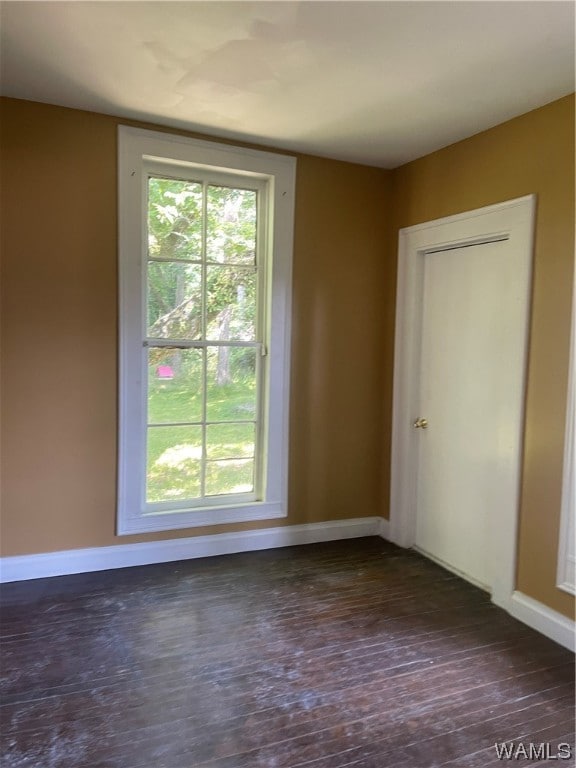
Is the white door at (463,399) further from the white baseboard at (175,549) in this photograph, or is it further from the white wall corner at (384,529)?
the white baseboard at (175,549)

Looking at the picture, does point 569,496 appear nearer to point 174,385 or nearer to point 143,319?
point 174,385

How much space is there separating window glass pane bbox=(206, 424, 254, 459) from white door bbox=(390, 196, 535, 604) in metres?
1.00

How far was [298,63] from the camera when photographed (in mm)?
2254

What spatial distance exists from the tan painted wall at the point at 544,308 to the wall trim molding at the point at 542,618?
0.14 feet

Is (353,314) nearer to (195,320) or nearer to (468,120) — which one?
(195,320)

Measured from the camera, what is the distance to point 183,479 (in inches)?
130

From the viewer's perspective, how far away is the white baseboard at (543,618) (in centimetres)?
244

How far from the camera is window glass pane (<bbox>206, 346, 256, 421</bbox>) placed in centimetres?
333

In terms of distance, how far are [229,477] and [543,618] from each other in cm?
189

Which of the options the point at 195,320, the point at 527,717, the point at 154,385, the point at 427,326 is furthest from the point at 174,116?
the point at 527,717

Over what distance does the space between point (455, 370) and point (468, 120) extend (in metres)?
1.37

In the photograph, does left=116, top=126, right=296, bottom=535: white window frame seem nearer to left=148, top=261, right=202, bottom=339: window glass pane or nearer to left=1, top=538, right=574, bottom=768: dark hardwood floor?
left=148, top=261, right=202, bottom=339: window glass pane

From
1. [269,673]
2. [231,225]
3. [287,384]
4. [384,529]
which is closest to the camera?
[269,673]

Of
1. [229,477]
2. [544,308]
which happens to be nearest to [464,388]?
[544,308]
